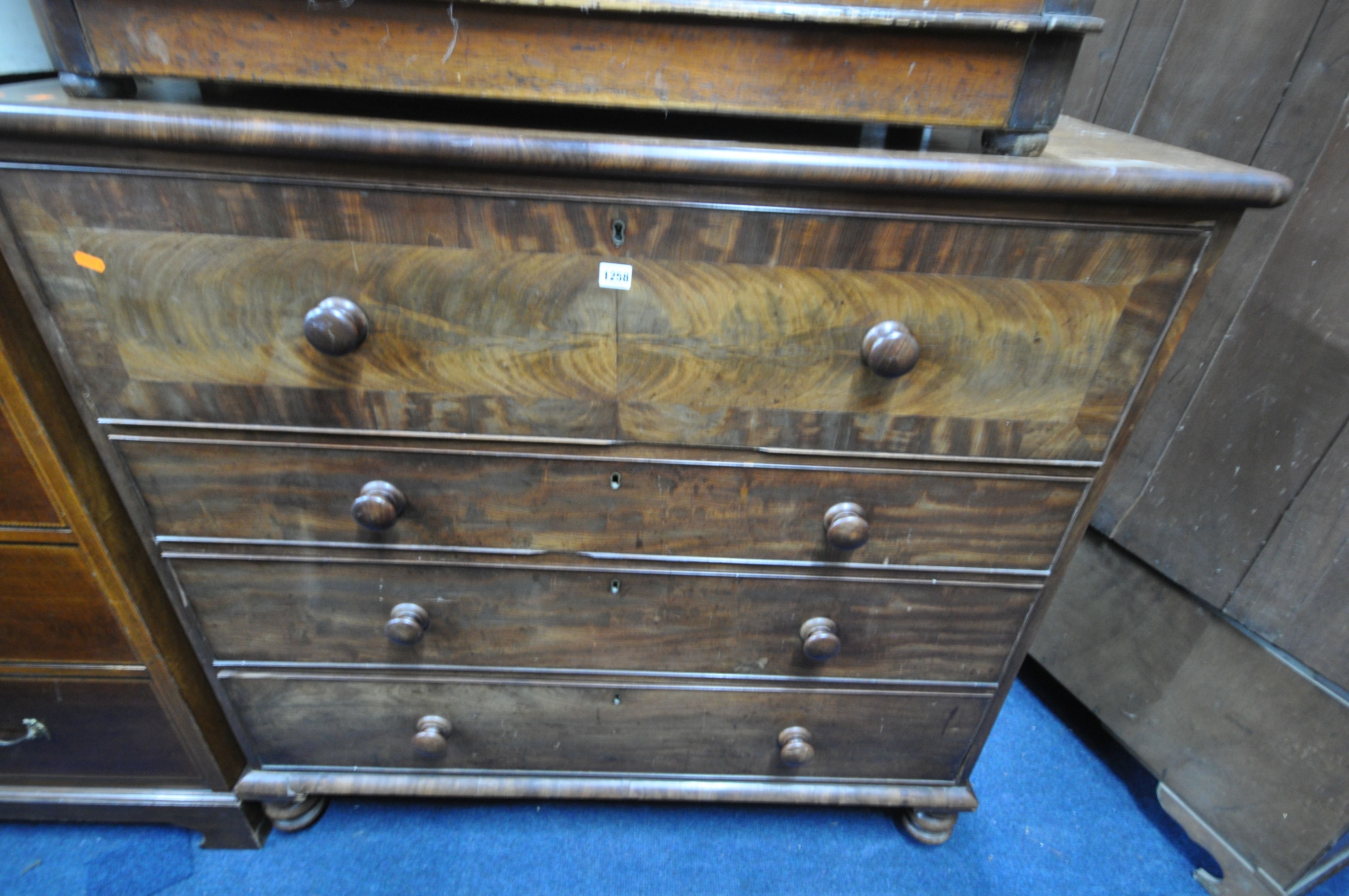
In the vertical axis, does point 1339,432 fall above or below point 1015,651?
above

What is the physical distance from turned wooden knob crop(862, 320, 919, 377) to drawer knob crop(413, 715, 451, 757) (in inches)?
29.3

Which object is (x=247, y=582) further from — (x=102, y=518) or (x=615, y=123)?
(x=615, y=123)

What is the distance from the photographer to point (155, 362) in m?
0.66

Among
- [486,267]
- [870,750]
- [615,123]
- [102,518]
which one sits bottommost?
[870,750]

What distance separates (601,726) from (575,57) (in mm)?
826

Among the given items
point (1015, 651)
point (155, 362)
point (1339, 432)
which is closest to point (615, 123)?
point (155, 362)

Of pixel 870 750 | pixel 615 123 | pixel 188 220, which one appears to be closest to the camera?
pixel 188 220

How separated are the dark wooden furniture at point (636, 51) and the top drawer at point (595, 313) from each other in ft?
0.33

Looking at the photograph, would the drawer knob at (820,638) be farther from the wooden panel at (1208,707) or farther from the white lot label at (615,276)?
the wooden panel at (1208,707)

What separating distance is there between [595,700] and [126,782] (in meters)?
0.71

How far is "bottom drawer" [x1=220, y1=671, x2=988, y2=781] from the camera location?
0.90 metres

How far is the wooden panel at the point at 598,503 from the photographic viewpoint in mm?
722

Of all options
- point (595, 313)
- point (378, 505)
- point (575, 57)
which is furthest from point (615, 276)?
point (378, 505)

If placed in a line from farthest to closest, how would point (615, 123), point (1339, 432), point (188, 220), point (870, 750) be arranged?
1. point (870, 750)
2. point (1339, 432)
3. point (615, 123)
4. point (188, 220)
